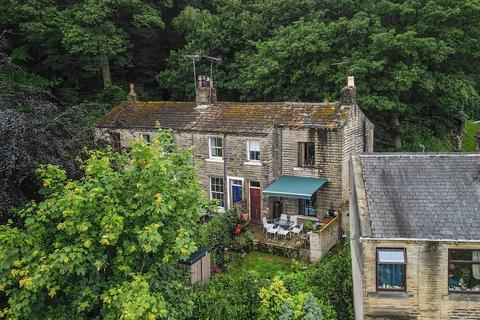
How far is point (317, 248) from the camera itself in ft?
74.4

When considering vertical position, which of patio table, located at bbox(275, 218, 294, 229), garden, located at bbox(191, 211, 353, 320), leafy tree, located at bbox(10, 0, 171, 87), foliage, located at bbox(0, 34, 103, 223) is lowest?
patio table, located at bbox(275, 218, 294, 229)

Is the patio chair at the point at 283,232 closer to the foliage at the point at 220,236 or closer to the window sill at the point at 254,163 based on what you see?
the foliage at the point at 220,236

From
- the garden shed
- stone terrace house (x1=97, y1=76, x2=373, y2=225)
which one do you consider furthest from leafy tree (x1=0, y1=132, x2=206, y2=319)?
stone terrace house (x1=97, y1=76, x2=373, y2=225)

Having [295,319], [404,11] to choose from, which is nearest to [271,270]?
[295,319]

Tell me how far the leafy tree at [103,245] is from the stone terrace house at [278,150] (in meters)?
13.2

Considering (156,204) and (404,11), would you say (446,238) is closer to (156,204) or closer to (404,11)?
(156,204)

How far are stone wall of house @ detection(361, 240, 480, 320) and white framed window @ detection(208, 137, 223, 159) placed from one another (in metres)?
15.9

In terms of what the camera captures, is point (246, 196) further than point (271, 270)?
Yes

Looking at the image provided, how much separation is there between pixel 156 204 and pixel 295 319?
21.8ft

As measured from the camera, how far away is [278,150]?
27.7 meters

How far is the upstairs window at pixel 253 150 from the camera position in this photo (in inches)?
1092

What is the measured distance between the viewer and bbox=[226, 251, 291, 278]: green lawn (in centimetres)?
2225

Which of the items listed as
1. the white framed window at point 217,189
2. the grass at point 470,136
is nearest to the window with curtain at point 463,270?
the white framed window at point 217,189

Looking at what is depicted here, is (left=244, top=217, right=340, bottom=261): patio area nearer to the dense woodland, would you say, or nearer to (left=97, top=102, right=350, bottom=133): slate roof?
the dense woodland
